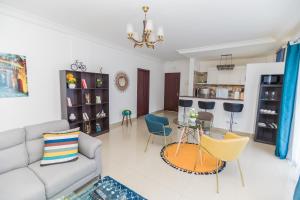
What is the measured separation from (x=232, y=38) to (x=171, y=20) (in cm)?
198

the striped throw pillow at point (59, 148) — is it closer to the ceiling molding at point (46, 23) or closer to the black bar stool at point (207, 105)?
the ceiling molding at point (46, 23)

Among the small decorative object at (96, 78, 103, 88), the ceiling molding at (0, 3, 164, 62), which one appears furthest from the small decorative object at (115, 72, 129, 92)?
the ceiling molding at (0, 3, 164, 62)

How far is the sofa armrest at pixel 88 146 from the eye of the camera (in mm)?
2036

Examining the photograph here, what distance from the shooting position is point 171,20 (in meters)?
2.83

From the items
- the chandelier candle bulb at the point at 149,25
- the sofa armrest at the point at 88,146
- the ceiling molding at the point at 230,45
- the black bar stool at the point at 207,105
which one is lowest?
the sofa armrest at the point at 88,146

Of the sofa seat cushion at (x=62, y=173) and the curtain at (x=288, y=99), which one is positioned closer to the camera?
the sofa seat cushion at (x=62, y=173)

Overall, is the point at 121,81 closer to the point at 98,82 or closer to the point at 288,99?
the point at 98,82

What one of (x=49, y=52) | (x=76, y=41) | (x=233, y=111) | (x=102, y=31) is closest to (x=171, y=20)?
(x=102, y=31)

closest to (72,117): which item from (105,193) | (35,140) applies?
(35,140)

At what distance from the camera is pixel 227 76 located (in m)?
5.86

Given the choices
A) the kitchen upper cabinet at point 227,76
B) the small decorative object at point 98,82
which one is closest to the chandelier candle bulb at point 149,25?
the small decorative object at point 98,82

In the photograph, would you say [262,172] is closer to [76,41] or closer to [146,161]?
[146,161]

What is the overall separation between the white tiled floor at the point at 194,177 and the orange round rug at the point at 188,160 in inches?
3.9

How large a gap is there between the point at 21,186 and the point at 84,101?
8.14 ft
